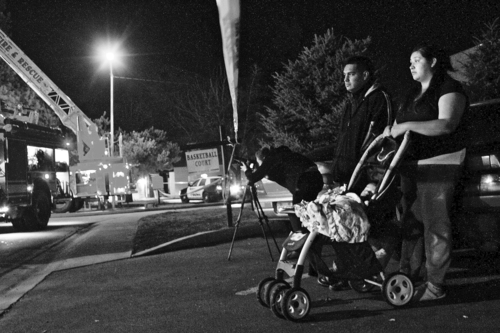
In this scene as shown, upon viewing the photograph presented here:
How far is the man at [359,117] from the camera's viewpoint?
17.1ft

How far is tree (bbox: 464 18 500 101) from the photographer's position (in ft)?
55.6

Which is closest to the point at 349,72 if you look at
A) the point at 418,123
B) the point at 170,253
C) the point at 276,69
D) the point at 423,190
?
the point at 418,123

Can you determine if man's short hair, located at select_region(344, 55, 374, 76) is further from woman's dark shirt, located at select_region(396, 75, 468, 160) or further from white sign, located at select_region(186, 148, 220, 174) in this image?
white sign, located at select_region(186, 148, 220, 174)

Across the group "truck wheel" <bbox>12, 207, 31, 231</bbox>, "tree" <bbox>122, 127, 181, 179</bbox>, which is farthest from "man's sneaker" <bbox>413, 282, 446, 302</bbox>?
"tree" <bbox>122, 127, 181, 179</bbox>

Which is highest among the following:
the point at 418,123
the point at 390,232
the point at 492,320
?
the point at 418,123

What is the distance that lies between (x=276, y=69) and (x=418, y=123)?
29521 mm

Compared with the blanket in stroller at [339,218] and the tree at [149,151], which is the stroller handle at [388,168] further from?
the tree at [149,151]

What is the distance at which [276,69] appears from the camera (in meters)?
33.8

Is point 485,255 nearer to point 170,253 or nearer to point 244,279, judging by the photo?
point 244,279

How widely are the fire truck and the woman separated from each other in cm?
1142

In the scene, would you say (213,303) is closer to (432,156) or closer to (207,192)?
(432,156)

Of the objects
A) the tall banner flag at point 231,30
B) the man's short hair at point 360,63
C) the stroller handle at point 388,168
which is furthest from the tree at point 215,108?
the stroller handle at point 388,168

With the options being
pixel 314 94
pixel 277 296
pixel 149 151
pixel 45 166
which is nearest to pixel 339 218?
pixel 277 296

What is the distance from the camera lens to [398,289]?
15.4ft
